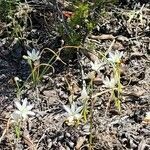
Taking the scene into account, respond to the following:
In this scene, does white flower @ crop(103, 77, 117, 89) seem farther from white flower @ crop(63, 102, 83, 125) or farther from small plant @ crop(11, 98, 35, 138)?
small plant @ crop(11, 98, 35, 138)

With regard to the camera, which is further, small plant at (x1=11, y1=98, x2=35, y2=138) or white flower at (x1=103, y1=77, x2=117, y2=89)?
white flower at (x1=103, y1=77, x2=117, y2=89)

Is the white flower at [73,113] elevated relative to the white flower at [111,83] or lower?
lower

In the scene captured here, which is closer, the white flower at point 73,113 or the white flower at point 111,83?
the white flower at point 73,113

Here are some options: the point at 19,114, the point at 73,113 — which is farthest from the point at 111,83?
the point at 19,114

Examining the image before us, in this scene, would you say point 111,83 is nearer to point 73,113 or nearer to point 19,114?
point 73,113

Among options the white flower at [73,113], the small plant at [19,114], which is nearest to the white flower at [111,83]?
the white flower at [73,113]

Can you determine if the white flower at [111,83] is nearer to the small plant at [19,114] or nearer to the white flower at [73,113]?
the white flower at [73,113]

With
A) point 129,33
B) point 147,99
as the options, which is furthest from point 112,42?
point 147,99

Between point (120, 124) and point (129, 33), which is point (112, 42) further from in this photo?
point (120, 124)

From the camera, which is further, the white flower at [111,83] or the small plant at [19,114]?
the white flower at [111,83]

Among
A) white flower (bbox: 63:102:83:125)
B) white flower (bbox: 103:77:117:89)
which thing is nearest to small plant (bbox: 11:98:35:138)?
white flower (bbox: 63:102:83:125)

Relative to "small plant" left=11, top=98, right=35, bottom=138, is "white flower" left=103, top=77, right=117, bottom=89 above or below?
above

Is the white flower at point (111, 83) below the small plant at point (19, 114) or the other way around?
the other way around

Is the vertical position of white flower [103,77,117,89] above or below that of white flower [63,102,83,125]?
above
